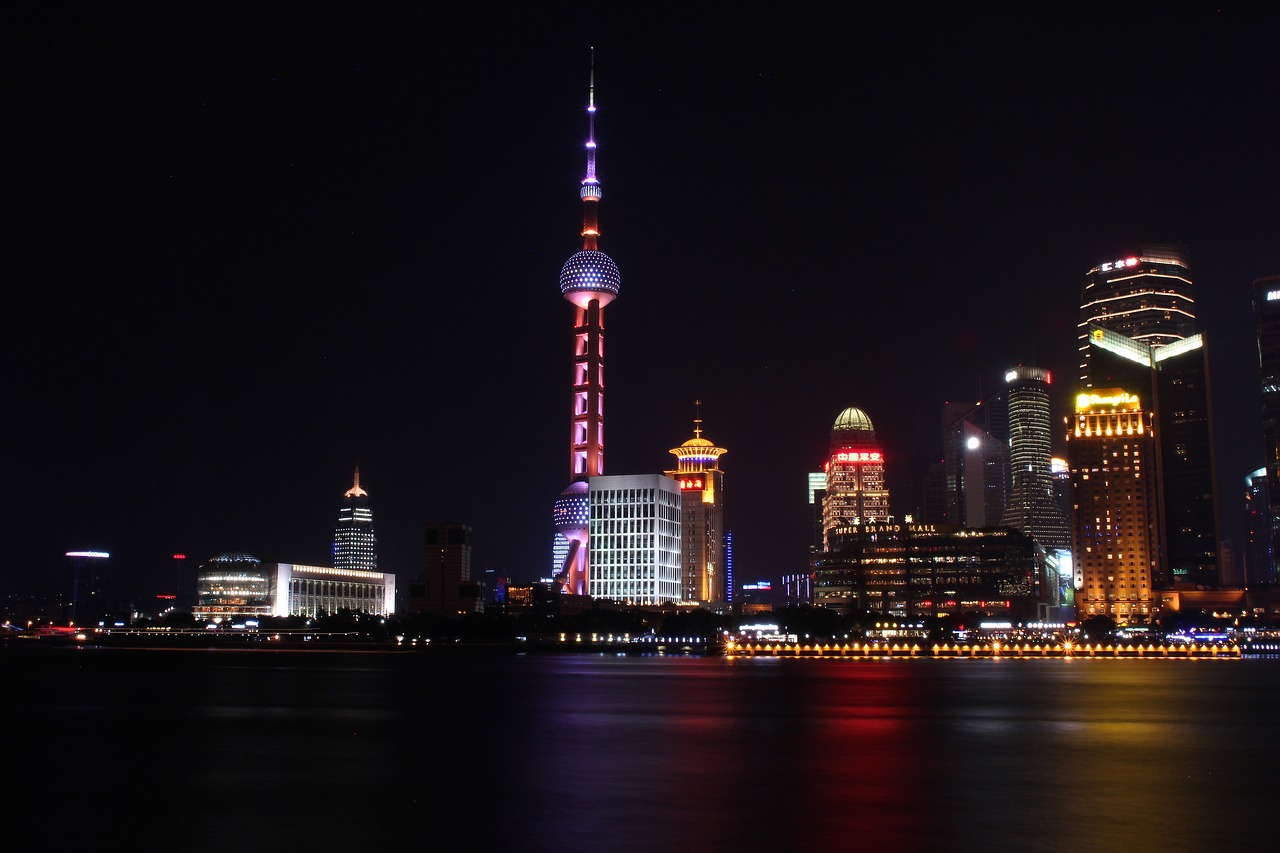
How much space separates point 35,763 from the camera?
59969 millimetres

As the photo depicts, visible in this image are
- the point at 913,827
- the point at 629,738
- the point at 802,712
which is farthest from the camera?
the point at 802,712

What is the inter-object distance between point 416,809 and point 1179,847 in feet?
83.5

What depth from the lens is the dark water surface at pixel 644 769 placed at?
40.7 m

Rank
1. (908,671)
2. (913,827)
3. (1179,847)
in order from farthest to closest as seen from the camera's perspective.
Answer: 1. (908,671)
2. (913,827)
3. (1179,847)

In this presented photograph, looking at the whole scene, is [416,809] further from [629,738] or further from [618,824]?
[629,738]

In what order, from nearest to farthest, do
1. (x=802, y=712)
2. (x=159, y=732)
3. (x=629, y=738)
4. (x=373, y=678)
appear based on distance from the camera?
(x=629, y=738) < (x=159, y=732) < (x=802, y=712) < (x=373, y=678)

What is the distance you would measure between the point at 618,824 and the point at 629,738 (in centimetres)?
2838

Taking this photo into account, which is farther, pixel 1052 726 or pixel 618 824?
pixel 1052 726

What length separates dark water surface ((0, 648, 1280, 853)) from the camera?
4066 centimetres

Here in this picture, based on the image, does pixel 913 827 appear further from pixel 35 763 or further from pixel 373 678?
pixel 373 678

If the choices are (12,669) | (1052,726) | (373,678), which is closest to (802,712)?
(1052,726)

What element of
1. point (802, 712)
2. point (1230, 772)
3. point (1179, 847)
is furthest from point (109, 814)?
point (802, 712)

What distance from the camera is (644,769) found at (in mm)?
56656

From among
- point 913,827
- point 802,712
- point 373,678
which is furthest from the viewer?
point 373,678
